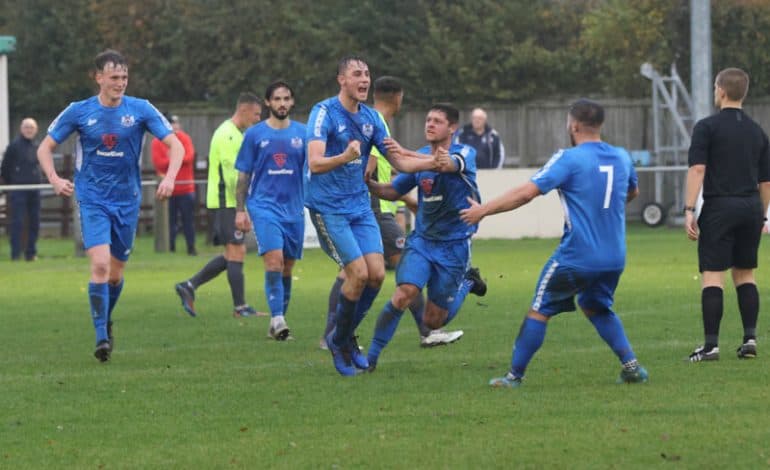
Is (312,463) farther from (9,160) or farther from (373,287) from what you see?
(9,160)

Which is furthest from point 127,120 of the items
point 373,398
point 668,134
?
point 668,134

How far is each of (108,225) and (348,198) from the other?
2.06 m

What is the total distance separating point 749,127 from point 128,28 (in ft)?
93.6

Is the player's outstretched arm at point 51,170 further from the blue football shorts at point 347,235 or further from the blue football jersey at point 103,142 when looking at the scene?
the blue football shorts at point 347,235

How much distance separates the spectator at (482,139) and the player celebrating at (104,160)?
549 inches

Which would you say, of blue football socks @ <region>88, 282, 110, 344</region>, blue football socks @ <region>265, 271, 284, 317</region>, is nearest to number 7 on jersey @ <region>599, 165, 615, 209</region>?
blue football socks @ <region>88, 282, 110, 344</region>

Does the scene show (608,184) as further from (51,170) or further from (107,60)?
(51,170)

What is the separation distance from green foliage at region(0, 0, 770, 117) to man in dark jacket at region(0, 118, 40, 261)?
10.9 metres

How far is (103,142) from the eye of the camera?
1177 centimetres

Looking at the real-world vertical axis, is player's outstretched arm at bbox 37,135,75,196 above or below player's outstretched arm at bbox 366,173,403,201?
above

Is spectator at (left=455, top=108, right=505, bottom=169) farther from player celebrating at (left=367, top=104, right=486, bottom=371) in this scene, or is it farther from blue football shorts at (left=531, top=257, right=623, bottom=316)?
blue football shorts at (left=531, top=257, right=623, bottom=316)

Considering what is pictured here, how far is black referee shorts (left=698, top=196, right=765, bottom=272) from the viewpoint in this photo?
1069 cm

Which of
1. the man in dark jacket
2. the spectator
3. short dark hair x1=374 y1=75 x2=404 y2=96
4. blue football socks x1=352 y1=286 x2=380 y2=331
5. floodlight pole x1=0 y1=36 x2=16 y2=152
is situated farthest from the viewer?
floodlight pole x1=0 y1=36 x2=16 y2=152

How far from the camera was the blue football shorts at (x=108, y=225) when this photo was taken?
38.5 ft
